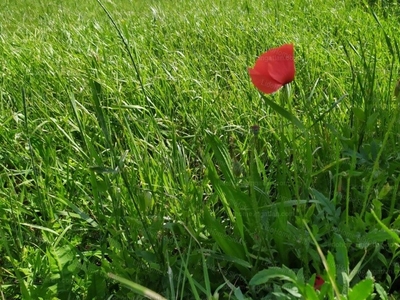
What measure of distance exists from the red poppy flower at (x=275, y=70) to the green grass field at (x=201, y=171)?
0.03 m

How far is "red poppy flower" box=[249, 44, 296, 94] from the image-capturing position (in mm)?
701

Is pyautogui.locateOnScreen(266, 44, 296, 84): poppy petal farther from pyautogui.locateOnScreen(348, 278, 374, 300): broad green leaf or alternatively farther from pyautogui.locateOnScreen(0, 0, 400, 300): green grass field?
pyautogui.locateOnScreen(348, 278, 374, 300): broad green leaf

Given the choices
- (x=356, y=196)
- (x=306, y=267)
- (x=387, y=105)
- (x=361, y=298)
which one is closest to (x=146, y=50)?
(x=387, y=105)

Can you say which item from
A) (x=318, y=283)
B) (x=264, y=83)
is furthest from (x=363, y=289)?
(x=264, y=83)

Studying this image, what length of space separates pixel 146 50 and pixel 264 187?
1192 mm

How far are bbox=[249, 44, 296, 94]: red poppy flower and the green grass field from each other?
0.10ft

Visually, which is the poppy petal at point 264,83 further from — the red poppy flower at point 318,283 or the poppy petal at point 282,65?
the red poppy flower at point 318,283

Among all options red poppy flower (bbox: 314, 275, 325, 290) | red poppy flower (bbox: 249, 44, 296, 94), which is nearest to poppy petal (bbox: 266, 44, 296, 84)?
red poppy flower (bbox: 249, 44, 296, 94)

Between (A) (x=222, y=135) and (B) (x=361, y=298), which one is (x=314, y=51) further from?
(B) (x=361, y=298)

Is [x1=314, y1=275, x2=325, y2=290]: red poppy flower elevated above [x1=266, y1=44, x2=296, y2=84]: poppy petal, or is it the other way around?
[x1=266, y1=44, x2=296, y2=84]: poppy petal

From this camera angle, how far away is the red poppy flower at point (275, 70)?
0.70 metres

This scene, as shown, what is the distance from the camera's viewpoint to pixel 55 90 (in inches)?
66.7

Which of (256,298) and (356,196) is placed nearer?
(256,298)

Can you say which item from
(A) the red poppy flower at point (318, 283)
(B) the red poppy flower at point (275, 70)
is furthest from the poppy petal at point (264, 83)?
(A) the red poppy flower at point (318, 283)
